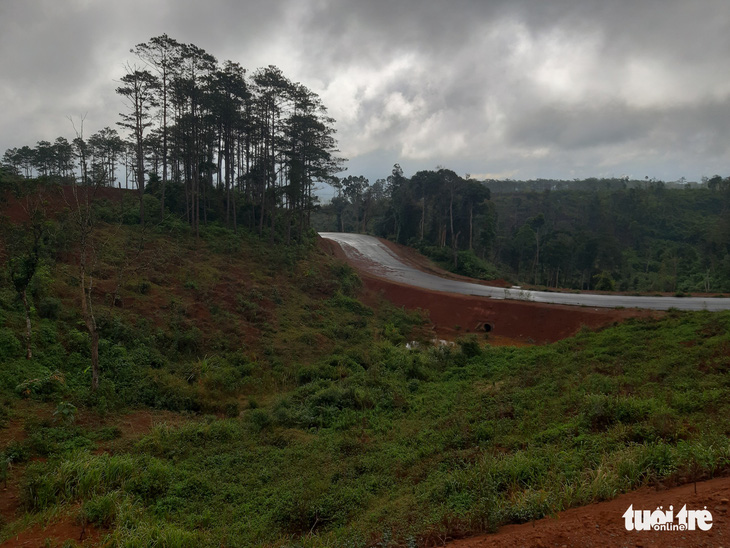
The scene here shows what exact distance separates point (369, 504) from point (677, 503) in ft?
13.2

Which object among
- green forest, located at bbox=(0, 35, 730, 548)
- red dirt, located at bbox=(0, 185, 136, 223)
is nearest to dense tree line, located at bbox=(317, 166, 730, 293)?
green forest, located at bbox=(0, 35, 730, 548)

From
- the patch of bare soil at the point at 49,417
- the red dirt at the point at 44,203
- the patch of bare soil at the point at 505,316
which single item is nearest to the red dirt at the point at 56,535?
the patch of bare soil at the point at 49,417

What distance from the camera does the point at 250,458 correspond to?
8.26 meters

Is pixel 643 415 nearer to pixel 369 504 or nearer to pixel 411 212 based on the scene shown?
pixel 369 504

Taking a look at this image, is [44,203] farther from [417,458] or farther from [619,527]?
[619,527]

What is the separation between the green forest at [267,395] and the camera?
5.58 meters

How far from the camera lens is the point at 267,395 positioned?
13086mm

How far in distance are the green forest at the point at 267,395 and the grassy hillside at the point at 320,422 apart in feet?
0.17

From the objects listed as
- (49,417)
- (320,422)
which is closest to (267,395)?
(320,422)

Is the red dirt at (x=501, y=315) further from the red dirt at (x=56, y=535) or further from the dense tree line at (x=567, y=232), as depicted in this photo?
the red dirt at (x=56, y=535)

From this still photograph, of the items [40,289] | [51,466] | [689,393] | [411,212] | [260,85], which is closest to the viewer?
[51,466]

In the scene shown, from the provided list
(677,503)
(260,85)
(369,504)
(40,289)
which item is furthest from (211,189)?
(677,503)

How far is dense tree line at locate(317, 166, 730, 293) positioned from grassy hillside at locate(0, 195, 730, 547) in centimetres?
2481

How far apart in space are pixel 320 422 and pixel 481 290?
20.2 meters
